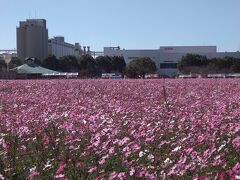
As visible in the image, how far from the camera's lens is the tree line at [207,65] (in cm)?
→ 8388

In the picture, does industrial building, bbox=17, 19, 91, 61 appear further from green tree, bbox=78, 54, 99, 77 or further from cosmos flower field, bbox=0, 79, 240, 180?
cosmos flower field, bbox=0, 79, 240, 180

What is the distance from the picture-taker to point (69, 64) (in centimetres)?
9106

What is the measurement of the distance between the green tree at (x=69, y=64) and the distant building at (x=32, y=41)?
20124 mm

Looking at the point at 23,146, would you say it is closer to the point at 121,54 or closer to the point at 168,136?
the point at 168,136

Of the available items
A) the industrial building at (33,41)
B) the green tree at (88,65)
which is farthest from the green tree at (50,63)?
the industrial building at (33,41)

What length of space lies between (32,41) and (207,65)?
40.1 m

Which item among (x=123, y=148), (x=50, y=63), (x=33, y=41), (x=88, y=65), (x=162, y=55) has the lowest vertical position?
(x=88, y=65)

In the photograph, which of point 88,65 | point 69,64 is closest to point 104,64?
point 88,65

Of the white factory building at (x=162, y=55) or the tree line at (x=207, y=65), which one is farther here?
the white factory building at (x=162, y=55)

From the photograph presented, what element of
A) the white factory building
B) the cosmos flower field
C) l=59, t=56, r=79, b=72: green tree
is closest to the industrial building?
the white factory building

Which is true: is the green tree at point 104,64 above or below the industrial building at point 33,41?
below

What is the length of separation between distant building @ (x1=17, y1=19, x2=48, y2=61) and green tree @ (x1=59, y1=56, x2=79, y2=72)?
20124 mm

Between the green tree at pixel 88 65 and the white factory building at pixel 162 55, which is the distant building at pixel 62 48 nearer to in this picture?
the white factory building at pixel 162 55

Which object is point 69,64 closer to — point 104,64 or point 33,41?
point 104,64
